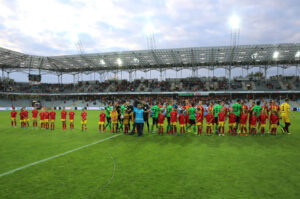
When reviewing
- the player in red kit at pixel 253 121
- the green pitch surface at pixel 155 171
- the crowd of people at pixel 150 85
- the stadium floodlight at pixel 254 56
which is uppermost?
the stadium floodlight at pixel 254 56

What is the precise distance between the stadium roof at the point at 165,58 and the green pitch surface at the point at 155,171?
3034 cm

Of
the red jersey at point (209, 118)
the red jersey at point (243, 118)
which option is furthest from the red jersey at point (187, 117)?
the red jersey at point (243, 118)

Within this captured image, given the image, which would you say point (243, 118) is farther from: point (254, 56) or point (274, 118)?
point (254, 56)

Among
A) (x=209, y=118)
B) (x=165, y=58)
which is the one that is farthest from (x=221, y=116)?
(x=165, y=58)

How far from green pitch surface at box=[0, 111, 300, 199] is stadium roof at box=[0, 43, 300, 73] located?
30.3 m

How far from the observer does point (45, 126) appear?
574 inches

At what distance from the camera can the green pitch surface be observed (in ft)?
13.4

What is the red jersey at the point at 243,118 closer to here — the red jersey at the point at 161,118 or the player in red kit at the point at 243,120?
the player in red kit at the point at 243,120

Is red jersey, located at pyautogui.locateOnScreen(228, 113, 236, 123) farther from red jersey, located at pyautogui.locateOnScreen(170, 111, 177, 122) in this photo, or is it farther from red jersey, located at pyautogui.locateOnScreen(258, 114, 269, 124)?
red jersey, located at pyautogui.locateOnScreen(170, 111, 177, 122)

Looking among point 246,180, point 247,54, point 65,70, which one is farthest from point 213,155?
point 65,70

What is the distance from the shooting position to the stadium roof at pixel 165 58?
1361 inches

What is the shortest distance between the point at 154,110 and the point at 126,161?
554cm

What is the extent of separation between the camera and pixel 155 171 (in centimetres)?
525

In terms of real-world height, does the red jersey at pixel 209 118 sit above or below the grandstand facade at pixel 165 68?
below
